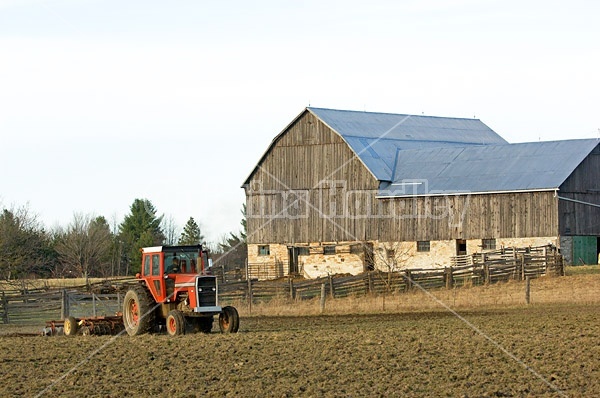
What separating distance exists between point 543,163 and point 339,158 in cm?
1051

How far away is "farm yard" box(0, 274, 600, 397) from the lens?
15430 mm

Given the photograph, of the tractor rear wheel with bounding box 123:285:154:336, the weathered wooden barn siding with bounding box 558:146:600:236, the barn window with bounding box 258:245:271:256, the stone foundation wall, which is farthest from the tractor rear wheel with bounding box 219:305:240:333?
the barn window with bounding box 258:245:271:256

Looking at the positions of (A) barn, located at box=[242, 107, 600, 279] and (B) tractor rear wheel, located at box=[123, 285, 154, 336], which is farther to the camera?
(A) barn, located at box=[242, 107, 600, 279]

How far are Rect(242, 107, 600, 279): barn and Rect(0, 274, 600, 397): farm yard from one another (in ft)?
64.1

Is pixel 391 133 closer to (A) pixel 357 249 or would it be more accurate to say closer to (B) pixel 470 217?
(A) pixel 357 249

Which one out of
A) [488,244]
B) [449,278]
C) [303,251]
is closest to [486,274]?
[449,278]

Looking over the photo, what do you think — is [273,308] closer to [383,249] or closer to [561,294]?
[561,294]

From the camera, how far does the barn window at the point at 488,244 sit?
49094mm

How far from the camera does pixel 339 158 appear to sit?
54062 mm

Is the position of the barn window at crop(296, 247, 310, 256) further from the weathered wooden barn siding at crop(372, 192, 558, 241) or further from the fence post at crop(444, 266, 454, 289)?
the fence post at crop(444, 266, 454, 289)

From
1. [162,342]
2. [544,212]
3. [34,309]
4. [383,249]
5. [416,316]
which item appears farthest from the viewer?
[383,249]

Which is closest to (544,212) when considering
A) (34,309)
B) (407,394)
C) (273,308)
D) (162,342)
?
(273,308)

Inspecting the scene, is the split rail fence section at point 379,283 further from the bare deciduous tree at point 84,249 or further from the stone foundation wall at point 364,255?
the bare deciduous tree at point 84,249

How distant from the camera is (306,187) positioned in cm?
5503
